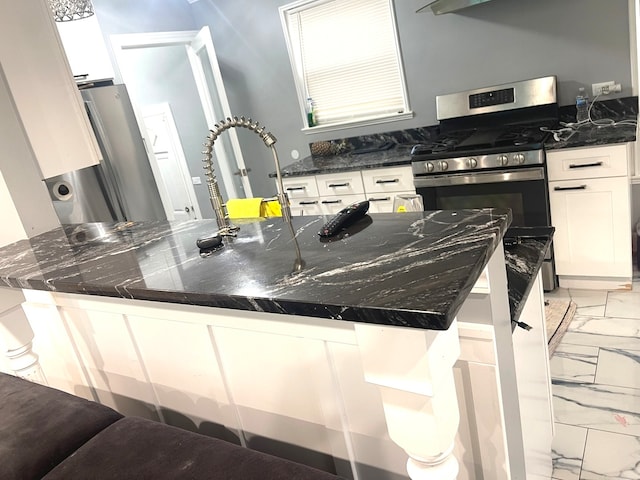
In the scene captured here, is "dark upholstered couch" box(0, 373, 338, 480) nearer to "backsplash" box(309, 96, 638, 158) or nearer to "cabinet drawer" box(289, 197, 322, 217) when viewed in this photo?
"cabinet drawer" box(289, 197, 322, 217)

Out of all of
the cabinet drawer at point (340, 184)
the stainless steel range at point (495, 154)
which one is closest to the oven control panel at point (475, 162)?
the stainless steel range at point (495, 154)

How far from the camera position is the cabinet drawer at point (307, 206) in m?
3.97

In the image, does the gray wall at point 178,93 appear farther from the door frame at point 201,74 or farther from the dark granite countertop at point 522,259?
the dark granite countertop at point 522,259

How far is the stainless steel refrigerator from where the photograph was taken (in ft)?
10.7

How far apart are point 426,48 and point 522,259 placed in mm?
2638

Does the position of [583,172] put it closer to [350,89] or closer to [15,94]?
[350,89]

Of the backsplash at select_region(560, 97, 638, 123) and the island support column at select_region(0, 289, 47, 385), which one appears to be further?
the backsplash at select_region(560, 97, 638, 123)

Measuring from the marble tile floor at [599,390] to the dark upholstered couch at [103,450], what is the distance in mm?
1432

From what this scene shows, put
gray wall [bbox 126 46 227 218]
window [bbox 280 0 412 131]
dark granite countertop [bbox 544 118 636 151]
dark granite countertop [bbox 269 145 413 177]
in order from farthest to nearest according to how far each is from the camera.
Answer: gray wall [bbox 126 46 227 218] < window [bbox 280 0 412 131] < dark granite countertop [bbox 269 145 413 177] < dark granite countertop [bbox 544 118 636 151]

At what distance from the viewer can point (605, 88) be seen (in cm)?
322

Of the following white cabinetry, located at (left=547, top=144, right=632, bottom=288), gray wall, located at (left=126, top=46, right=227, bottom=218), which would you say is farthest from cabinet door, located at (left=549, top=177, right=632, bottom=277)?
gray wall, located at (left=126, top=46, right=227, bottom=218)

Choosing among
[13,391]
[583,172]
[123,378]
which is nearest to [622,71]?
[583,172]

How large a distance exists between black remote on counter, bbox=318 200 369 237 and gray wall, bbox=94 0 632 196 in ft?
8.79

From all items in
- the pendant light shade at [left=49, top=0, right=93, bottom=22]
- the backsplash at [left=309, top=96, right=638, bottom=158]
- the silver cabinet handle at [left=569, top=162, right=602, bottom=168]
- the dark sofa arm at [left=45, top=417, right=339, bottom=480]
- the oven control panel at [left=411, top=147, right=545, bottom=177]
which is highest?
the pendant light shade at [left=49, top=0, right=93, bottom=22]
